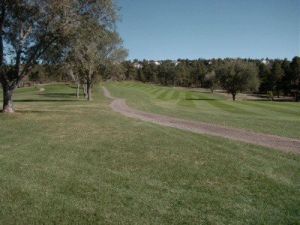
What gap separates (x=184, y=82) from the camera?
550 feet

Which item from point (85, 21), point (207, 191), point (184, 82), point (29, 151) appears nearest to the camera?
point (207, 191)

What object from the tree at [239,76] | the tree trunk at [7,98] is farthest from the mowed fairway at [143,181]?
the tree at [239,76]

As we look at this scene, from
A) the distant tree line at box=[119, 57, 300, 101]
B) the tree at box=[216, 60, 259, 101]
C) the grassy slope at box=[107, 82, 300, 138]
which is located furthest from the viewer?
the distant tree line at box=[119, 57, 300, 101]

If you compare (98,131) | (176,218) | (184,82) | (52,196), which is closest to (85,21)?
(98,131)

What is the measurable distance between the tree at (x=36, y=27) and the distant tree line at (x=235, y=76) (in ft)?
86.9

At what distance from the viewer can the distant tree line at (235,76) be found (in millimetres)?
75688

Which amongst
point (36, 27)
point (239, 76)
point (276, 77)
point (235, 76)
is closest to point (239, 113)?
point (36, 27)

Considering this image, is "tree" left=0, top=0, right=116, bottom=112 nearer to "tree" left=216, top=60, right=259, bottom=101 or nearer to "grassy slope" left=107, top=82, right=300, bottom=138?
"grassy slope" left=107, top=82, right=300, bottom=138

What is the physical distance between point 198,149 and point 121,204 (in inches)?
259

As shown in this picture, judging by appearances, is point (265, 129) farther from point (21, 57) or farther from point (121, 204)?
point (21, 57)

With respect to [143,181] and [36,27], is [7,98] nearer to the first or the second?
[36,27]

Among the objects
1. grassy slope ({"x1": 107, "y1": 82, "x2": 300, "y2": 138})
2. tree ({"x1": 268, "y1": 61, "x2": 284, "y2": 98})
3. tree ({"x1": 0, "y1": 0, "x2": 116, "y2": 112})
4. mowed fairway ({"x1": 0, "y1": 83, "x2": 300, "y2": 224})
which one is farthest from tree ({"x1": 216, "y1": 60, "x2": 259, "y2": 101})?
mowed fairway ({"x1": 0, "y1": 83, "x2": 300, "y2": 224})

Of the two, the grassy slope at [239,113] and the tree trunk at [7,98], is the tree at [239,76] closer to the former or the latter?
the grassy slope at [239,113]

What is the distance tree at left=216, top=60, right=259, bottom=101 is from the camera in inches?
2933
